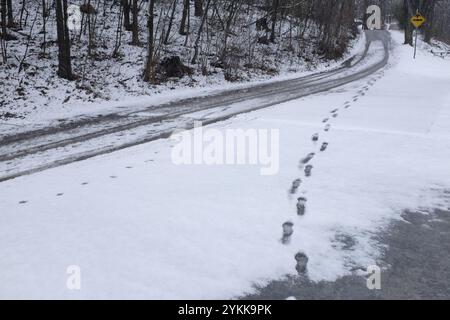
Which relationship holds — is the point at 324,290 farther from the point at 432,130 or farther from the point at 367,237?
the point at 432,130

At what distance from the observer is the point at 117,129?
26.4 feet

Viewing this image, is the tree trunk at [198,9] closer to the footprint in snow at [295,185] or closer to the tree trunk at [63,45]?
the tree trunk at [63,45]

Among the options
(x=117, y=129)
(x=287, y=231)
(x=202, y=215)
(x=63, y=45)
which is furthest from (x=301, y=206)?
(x=63, y=45)

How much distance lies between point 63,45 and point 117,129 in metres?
5.55

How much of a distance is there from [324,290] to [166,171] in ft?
9.70

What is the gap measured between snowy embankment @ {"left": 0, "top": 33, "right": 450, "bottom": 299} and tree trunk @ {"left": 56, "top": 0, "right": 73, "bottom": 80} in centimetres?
689

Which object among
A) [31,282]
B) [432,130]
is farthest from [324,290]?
[432,130]

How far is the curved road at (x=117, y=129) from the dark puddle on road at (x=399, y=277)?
404cm

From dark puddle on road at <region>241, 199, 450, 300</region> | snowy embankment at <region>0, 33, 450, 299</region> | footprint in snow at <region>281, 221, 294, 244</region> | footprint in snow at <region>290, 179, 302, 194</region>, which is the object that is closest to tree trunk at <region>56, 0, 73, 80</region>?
snowy embankment at <region>0, 33, 450, 299</region>

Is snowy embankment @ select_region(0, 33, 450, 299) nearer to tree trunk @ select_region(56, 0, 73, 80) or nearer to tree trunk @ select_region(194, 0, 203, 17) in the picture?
tree trunk @ select_region(56, 0, 73, 80)

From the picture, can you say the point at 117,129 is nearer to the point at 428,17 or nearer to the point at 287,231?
the point at 287,231

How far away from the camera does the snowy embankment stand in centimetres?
299

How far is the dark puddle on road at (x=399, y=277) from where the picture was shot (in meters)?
2.83
